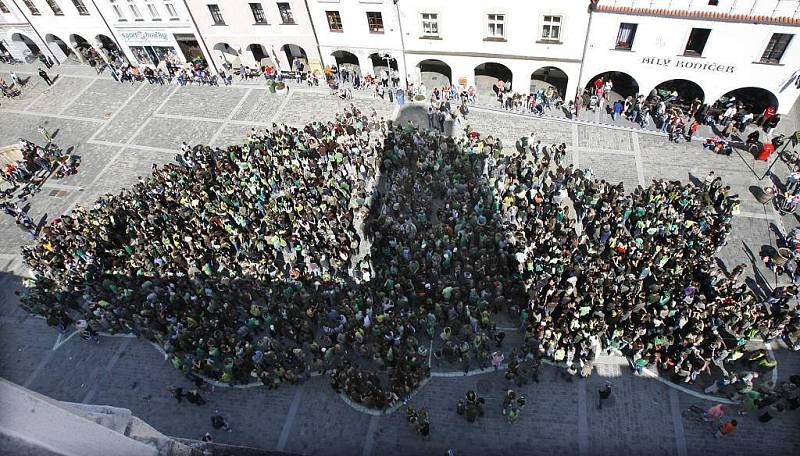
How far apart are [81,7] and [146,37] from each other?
5.55 m

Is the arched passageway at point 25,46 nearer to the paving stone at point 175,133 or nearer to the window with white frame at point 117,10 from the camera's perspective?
the window with white frame at point 117,10

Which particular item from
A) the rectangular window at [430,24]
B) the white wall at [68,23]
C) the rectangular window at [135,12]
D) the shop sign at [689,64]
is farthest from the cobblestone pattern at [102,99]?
the shop sign at [689,64]

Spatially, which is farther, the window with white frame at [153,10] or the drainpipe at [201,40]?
the window with white frame at [153,10]

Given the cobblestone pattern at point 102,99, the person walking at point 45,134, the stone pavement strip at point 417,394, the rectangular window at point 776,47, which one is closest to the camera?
the stone pavement strip at point 417,394

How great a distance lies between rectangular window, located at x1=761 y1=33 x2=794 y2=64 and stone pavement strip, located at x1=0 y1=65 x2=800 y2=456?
18.7 feet

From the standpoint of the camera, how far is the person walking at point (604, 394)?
20.4 metres

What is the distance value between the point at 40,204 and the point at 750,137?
147ft

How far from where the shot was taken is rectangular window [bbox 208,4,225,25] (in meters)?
38.2

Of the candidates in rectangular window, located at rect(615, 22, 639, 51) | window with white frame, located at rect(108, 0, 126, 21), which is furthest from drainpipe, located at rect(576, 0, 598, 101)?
window with white frame, located at rect(108, 0, 126, 21)

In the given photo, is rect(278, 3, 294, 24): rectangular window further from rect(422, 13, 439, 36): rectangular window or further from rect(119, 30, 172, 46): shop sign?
rect(119, 30, 172, 46): shop sign

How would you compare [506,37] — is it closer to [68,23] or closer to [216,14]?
[216,14]

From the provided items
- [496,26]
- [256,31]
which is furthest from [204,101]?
[496,26]

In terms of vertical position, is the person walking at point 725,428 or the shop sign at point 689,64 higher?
the shop sign at point 689,64

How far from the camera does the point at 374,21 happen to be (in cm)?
3544
